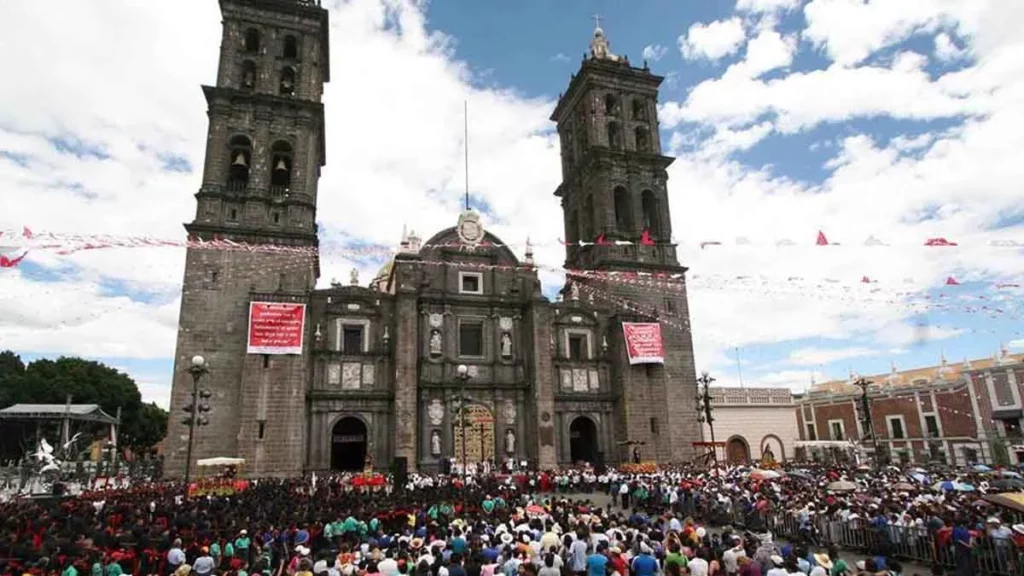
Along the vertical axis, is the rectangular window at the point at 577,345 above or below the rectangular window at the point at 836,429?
above

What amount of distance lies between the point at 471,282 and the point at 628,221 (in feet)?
36.5

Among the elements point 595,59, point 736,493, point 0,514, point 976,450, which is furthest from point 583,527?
point 976,450

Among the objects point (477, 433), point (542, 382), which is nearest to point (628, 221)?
point (542, 382)

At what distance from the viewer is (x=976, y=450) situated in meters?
39.6

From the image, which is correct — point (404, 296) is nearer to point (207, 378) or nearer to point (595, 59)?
point (207, 378)

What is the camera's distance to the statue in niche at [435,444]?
3089cm

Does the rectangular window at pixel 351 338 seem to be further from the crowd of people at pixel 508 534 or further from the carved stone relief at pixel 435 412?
the crowd of people at pixel 508 534

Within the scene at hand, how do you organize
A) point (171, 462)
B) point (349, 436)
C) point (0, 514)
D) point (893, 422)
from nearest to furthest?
point (0, 514) < point (171, 462) < point (349, 436) < point (893, 422)

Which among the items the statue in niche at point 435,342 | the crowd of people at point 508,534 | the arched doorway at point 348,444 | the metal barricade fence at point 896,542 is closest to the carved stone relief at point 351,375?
the arched doorway at point 348,444

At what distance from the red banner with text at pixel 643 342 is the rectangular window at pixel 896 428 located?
22.8 meters

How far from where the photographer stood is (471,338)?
3456 centimetres

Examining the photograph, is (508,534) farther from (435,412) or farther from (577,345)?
(577,345)

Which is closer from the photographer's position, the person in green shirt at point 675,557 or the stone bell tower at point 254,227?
the person in green shirt at point 675,557

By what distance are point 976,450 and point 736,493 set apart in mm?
31110
